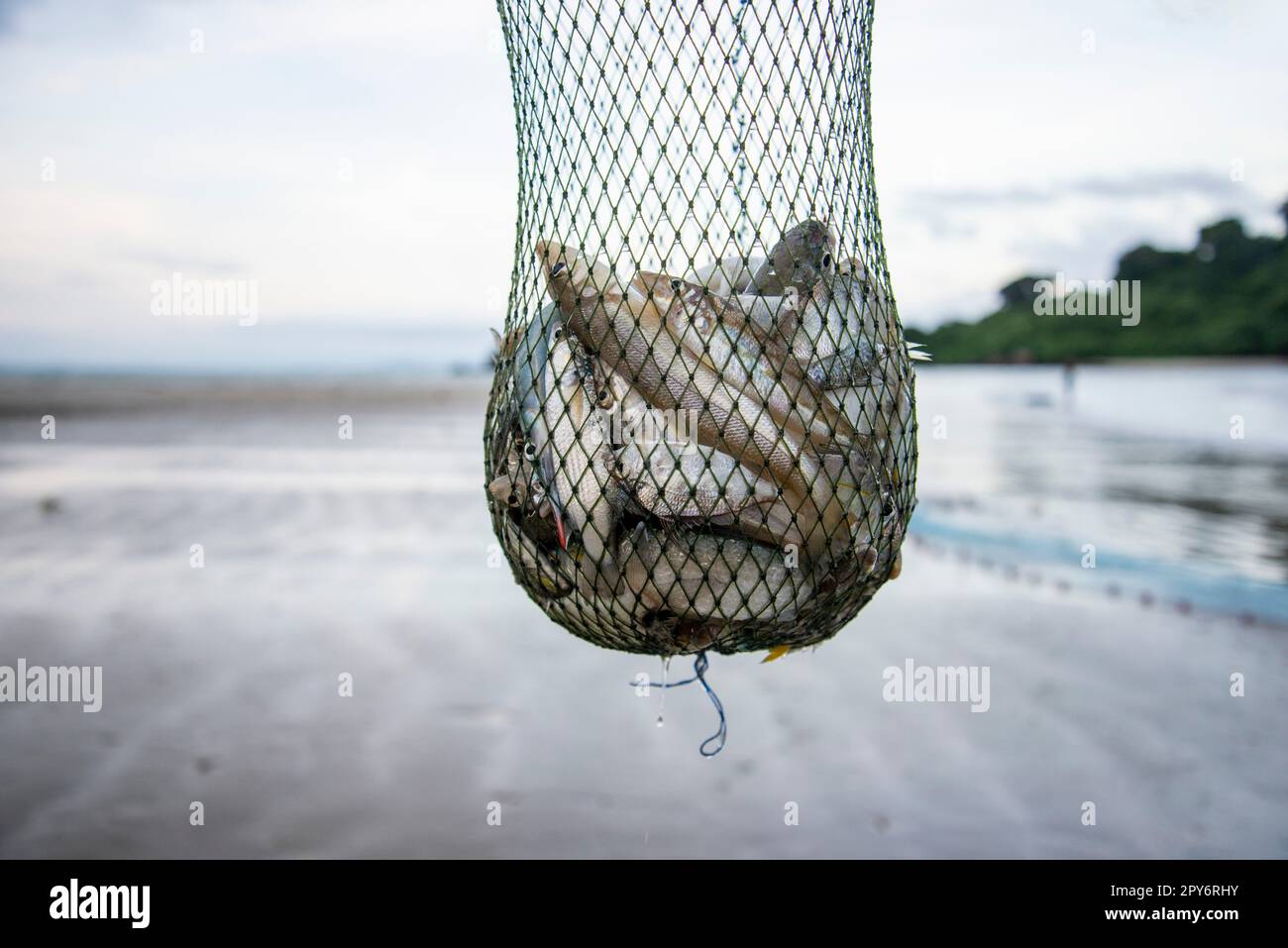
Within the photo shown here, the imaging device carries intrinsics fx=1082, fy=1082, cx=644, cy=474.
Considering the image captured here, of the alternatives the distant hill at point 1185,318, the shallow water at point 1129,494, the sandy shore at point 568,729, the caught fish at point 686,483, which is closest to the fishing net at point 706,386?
the caught fish at point 686,483

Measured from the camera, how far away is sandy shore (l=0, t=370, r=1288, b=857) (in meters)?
5.68

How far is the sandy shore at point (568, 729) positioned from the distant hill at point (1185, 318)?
55239mm

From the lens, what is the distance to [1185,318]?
66.9m

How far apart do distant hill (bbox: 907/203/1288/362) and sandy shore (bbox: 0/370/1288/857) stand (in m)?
55.2

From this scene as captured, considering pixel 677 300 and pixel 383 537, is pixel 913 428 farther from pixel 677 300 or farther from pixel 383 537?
pixel 383 537

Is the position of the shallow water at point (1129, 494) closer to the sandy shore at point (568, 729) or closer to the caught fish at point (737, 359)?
the sandy shore at point (568, 729)

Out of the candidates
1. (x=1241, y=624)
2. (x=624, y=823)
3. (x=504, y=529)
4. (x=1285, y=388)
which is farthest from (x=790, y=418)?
(x=1285, y=388)

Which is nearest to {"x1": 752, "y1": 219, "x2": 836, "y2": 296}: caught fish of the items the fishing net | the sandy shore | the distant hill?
the fishing net

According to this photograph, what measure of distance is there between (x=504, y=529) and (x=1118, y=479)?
53.4ft

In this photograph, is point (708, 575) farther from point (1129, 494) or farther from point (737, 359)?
point (1129, 494)

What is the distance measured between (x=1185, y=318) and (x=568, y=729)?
70038 millimetres

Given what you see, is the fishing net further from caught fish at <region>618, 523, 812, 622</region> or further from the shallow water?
the shallow water

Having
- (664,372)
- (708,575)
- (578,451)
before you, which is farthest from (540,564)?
(664,372)

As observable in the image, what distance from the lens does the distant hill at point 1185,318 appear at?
203ft
